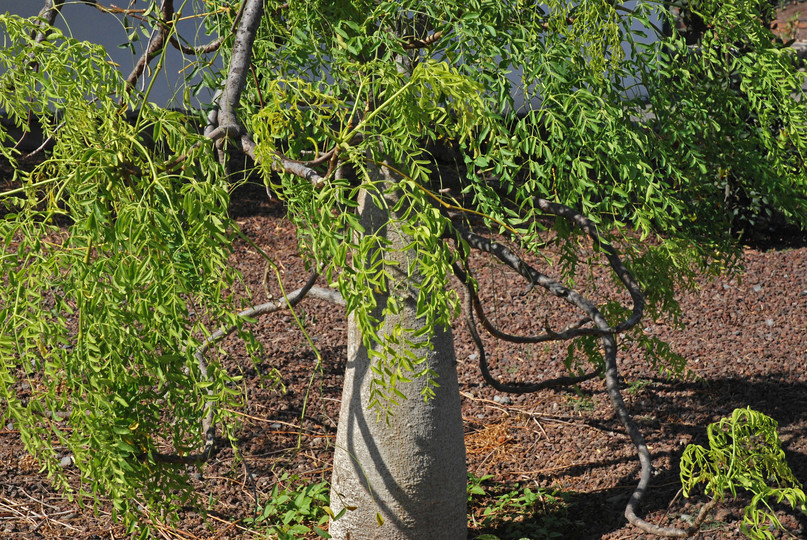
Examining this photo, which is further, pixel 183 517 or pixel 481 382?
pixel 481 382

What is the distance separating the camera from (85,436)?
1.36 m

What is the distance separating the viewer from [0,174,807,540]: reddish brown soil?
119 inches

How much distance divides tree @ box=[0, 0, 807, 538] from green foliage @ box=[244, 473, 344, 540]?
0.22 meters

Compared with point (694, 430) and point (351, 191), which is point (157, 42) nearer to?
point (351, 191)

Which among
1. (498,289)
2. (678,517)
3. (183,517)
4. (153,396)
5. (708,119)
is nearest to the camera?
(153,396)

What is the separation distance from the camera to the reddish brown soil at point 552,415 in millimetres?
3035

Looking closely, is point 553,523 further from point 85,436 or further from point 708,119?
point 85,436

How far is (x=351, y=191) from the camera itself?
5.18 feet

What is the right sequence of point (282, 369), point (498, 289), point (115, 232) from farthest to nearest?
1. point (498, 289)
2. point (282, 369)
3. point (115, 232)

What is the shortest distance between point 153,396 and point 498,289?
4.06m

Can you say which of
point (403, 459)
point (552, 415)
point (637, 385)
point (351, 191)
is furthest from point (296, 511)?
Answer: point (637, 385)

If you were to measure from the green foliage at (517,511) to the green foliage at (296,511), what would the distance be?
2.09 ft

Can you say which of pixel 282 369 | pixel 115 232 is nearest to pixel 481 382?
pixel 282 369

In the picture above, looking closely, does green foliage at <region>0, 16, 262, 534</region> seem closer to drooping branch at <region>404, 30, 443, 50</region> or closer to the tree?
the tree
